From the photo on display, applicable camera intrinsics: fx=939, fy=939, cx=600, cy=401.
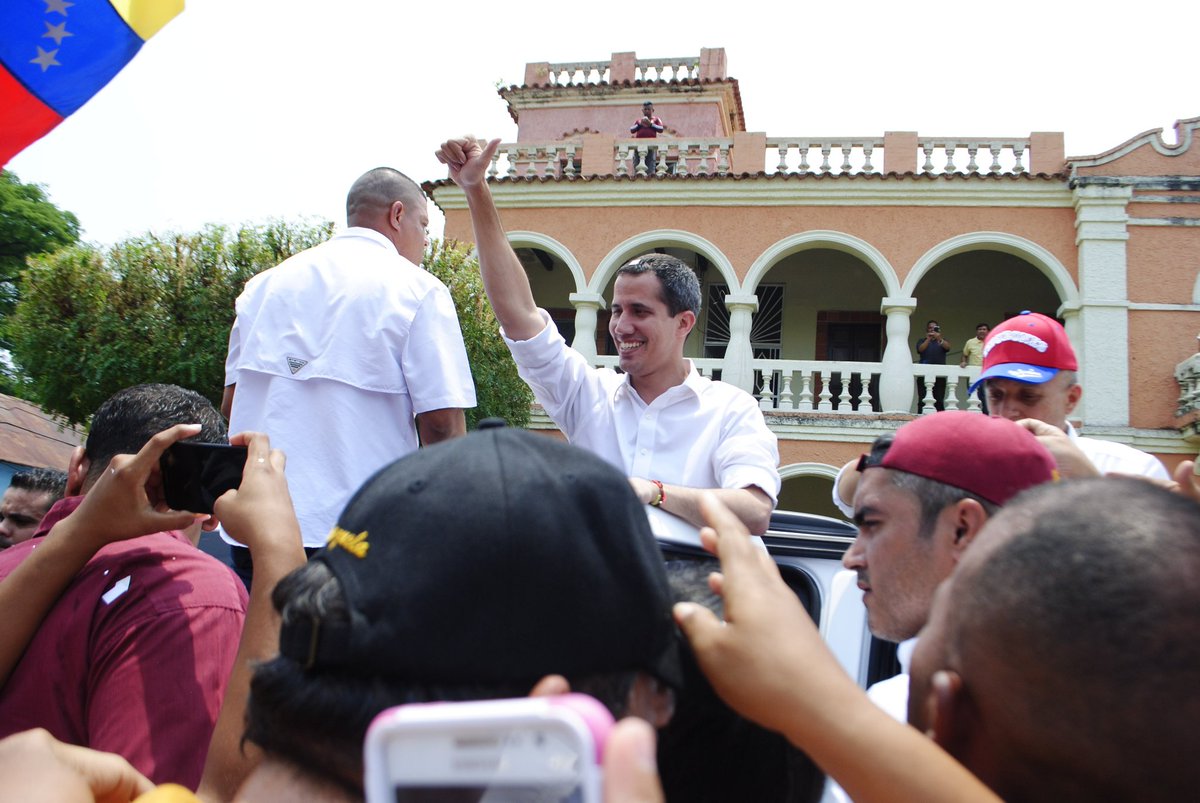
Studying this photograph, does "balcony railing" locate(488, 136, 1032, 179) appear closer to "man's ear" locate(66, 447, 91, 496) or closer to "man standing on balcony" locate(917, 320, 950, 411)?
"man standing on balcony" locate(917, 320, 950, 411)

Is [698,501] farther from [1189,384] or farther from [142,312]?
[1189,384]

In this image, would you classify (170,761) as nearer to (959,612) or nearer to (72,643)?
(72,643)

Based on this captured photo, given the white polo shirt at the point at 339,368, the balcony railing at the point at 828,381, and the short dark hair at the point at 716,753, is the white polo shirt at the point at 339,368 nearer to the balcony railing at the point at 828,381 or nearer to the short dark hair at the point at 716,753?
the short dark hair at the point at 716,753

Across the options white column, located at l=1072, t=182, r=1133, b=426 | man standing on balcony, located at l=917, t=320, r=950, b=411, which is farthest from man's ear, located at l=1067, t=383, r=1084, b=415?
white column, located at l=1072, t=182, r=1133, b=426

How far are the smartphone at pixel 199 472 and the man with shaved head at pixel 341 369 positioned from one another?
662mm

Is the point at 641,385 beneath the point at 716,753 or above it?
above

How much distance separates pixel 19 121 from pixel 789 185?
44.7 ft

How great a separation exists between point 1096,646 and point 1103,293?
15585mm

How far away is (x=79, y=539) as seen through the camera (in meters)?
1.59

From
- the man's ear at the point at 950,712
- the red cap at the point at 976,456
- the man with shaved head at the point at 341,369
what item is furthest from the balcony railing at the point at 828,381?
the man's ear at the point at 950,712

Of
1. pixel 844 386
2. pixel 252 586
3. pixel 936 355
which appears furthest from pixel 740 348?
pixel 252 586

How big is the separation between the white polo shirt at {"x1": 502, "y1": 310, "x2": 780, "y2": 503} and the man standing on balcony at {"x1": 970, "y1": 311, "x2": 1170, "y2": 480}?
0.81 meters

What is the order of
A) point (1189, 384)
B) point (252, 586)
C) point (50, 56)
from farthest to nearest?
1. point (1189, 384)
2. point (50, 56)
3. point (252, 586)

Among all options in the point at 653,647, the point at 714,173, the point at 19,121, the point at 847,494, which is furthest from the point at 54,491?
the point at 714,173
